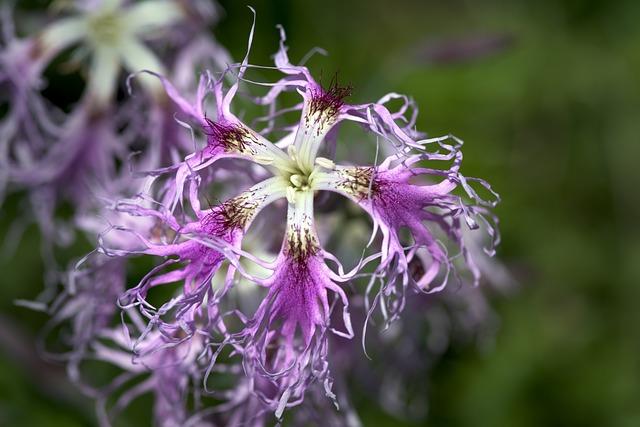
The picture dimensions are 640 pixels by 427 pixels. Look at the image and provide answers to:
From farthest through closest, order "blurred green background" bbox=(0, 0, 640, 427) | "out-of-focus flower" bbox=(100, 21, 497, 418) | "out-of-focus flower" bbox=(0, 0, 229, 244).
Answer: "blurred green background" bbox=(0, 0, 640, 427) → "out-of-focus flower" bbox=(0, 0, 229, 244) → "out-of-focus flower" bbox=(100, 21, 497, 418)

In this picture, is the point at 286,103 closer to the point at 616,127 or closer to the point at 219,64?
the point at 219,64


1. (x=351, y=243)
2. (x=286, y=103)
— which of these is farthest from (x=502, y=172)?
(x=351, y=243)

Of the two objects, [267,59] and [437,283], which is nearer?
[437,283]

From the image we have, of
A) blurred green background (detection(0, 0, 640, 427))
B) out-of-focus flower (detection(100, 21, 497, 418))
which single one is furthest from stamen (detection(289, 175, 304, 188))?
blurred green background (detection(0, 0, 640, 427))

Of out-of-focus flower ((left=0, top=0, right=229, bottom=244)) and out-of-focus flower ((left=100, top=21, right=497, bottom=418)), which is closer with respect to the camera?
out-of-focus flower ((left=100, top=21, right=497, bottom=418))

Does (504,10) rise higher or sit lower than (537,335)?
higher

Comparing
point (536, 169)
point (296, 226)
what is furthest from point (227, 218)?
point (536, 169)

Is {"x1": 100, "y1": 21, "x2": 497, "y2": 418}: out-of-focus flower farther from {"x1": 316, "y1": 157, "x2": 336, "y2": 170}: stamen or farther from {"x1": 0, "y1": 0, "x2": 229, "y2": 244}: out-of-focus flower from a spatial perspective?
{"x1": 0, "y1": 0, "x2": 229, "y2": 244}: out-of-focus flower
